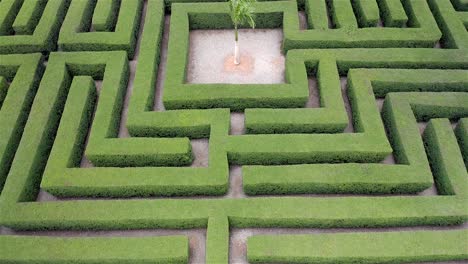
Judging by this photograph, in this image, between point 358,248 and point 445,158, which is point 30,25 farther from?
point 445,158

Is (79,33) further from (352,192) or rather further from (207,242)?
(352,192)

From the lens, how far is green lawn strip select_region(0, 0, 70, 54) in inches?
803

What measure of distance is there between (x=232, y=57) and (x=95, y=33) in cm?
676

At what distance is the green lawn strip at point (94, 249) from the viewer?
578 inches

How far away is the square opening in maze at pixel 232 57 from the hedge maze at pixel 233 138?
634mm

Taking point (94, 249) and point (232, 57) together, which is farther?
point (232, 57)

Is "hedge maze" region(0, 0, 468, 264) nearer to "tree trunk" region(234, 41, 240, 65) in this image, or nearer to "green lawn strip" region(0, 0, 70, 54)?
"green lawn strip" region(0, 0, 70, 54)

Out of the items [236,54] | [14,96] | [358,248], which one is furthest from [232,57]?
[358,248]

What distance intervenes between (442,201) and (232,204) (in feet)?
25.6

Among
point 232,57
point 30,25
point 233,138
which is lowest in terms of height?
point 233,138

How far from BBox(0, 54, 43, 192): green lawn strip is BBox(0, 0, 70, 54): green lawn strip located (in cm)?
80

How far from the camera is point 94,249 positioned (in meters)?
14.8

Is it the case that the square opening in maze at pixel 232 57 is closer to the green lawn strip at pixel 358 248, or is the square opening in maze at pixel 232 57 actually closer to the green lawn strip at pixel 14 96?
the green lawn strip at pixel 14 96

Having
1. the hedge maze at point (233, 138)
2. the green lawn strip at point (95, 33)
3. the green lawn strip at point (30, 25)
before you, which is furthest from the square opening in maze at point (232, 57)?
the green lawn strip at point (30, 25)
